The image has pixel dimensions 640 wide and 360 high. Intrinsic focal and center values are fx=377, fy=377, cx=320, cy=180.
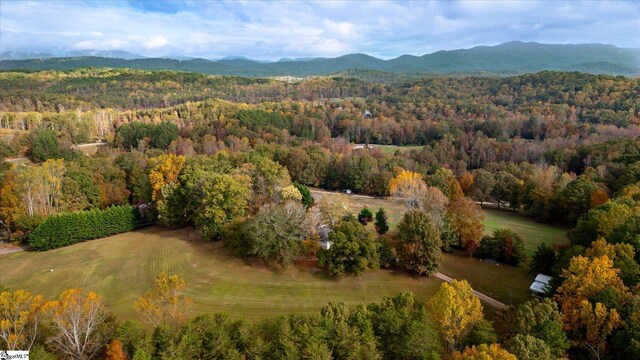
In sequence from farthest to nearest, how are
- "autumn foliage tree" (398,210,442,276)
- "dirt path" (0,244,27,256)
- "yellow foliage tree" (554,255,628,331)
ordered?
"dirt path" (0,244,27,256) < "autumn foliage tree" (398,210,442,276) < "yellow foliage tree" (554,255,628,331)

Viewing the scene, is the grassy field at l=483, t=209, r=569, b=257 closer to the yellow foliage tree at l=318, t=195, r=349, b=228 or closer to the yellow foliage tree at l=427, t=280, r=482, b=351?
the yellow foliage tree at l=318, t=195, r=349, b=228

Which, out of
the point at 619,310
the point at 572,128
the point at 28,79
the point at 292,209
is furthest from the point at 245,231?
the point at 28,79

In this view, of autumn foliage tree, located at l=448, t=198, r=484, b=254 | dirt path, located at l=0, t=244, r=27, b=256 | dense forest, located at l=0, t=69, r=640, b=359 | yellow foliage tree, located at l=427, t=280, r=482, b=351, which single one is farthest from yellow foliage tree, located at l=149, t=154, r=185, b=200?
yellow foliage tree, located at l=427, t=280, r=482, b=351

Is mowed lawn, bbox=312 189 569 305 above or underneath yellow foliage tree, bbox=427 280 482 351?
underneath

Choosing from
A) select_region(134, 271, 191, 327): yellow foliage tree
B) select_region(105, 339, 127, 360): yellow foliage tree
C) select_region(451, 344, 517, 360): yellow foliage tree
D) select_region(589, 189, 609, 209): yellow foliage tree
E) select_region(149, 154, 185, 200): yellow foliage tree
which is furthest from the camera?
select_region(149, 154, 185, 200): yellow foliage tree

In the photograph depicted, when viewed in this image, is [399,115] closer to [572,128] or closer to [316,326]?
[572,128]

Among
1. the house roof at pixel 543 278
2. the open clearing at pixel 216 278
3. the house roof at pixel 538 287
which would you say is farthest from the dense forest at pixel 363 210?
the open clearing at pixel 216 278
